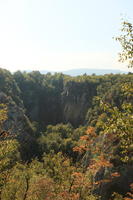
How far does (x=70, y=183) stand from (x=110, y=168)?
755 centimetres

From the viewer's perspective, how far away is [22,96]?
131 metres

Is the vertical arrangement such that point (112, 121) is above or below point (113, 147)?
above

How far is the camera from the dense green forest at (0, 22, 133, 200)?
21047 mm

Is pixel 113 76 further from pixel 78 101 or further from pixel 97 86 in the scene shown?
pixel 78 101

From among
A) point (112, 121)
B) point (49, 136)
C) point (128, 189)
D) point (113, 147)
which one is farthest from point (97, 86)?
point (112, 121)

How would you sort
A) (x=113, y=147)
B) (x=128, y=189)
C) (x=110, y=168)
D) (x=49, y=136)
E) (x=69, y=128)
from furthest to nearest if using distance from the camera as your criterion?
→ (x=69, y=128)
(x=49, y=136)
(x=113, y=147)
(x=110, y=168)
(x=128, y=189)

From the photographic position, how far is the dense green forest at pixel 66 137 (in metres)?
21.0

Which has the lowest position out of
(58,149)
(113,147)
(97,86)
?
(58,149)

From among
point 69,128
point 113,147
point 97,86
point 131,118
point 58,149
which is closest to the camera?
point 131,118

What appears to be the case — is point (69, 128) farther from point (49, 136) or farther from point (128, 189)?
point (128, 189)

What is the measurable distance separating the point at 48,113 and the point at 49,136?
36.6 m

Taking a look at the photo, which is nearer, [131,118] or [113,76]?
[131,118]

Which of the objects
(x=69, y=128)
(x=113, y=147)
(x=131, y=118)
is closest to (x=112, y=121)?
(x=131, y=118)

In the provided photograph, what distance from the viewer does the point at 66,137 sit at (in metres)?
96.2
